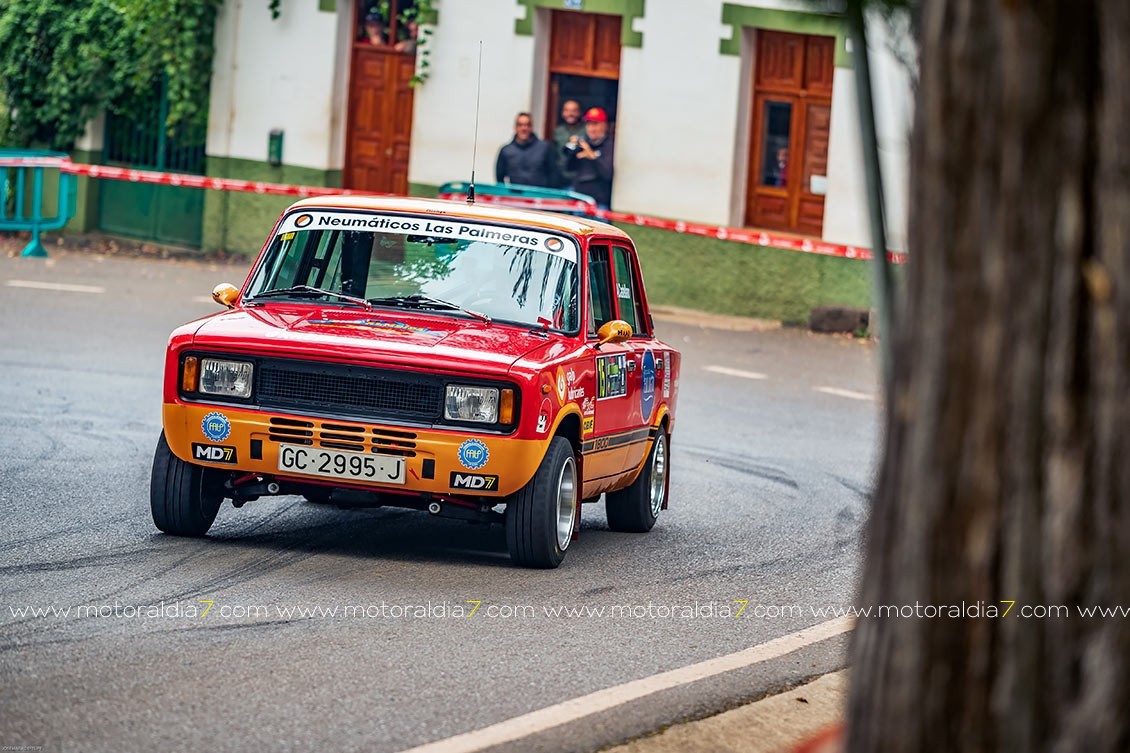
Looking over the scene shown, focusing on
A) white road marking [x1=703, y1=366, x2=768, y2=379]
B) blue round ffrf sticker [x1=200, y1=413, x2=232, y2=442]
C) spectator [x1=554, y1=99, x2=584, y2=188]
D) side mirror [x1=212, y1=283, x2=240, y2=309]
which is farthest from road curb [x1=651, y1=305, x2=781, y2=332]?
blue round ffrf sticker [x1=200, y1=413, x2=232, y2=442]

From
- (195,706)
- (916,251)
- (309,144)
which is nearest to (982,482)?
(916,251)

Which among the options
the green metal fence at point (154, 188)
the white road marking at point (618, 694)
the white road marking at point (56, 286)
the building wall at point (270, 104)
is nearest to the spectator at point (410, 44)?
the building wall at point (270, 104)

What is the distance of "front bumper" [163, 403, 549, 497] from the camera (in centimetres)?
867

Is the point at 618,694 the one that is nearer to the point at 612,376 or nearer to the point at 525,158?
the point at 612,376

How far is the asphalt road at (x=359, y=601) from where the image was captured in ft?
20.7

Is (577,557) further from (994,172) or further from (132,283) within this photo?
(132,283)

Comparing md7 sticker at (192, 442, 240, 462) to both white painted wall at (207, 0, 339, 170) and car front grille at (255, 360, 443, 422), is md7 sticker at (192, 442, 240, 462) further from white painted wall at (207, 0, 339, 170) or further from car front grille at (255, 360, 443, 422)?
white painted wall at (207, 0, 339, 170)

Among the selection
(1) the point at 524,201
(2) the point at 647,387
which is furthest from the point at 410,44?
(2) the point at 647,387

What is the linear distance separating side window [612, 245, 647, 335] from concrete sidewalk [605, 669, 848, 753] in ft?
12.7

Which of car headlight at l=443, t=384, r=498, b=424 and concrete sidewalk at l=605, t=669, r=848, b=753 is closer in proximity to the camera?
concrete sidewalk at l=605, t=669, r=848, b=753

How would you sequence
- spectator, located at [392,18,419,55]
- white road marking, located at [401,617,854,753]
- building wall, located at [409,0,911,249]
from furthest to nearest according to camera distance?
1. spectator, located at [392,18,419,55]
2. building wall, located at [409,0,911,249]
3. white road marking, located at [401,617,854,753]

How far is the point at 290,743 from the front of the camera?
5914mm

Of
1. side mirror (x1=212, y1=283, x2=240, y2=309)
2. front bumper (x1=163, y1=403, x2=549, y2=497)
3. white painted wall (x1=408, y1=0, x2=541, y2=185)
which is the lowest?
front bumper (x1=163, y1=403, x2=549, y2=497)

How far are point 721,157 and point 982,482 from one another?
21.0m
